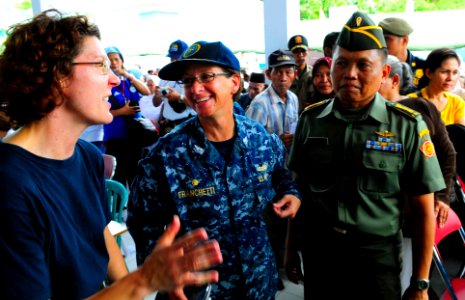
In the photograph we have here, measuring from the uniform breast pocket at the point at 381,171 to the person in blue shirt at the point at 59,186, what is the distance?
0.87 m

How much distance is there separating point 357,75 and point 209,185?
0.80 m

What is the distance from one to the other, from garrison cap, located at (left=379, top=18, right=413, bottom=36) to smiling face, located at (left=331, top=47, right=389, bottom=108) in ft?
6.15

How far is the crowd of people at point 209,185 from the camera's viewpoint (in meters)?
0.97

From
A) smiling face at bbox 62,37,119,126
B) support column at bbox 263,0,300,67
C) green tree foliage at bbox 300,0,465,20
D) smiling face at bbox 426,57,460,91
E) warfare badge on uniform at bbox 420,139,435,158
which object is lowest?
warfare badge on uniform at bbox 420,139,435,158

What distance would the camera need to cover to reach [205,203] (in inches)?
57.9

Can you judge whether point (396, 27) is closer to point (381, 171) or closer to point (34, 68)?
point (381, 171)

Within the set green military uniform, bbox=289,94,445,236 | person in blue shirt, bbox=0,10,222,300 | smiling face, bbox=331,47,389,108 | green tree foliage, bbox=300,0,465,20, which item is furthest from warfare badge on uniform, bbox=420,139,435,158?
green tree foliage, bbox=300,0,465,20

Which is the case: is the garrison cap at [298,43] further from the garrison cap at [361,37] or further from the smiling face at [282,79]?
the garrison cap at [361,37]

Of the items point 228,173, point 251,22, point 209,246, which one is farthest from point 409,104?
point 251,22

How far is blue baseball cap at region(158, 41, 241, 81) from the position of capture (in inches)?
58.8

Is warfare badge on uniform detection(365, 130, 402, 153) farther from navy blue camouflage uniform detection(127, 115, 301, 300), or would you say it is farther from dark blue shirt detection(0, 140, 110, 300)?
dark blue shirt detection(0, 140, 110, 300)

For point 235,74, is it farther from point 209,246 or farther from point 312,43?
point 312,43

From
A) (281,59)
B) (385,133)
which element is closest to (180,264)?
(385,133)

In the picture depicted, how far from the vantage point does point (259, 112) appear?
3.21 m
